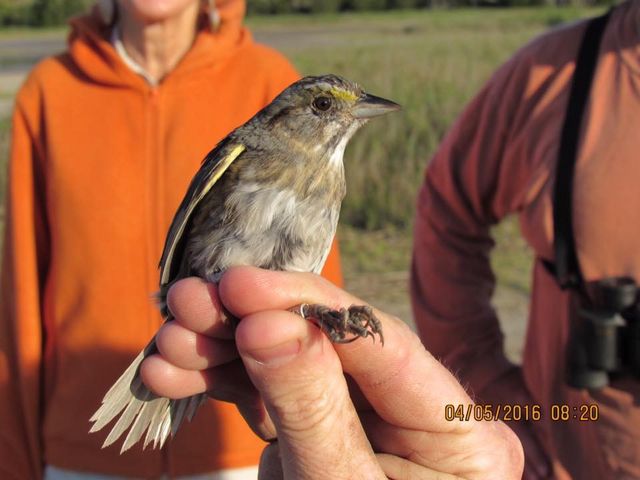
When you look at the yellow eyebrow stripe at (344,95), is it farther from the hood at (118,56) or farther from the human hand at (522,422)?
the human hand at (522,422)

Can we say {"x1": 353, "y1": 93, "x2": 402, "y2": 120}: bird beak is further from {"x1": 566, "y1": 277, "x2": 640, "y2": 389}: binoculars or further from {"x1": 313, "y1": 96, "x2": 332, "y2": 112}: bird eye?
{"x1": 566, "y1": 277, "x2": 640, "y2": 389}: binoculars

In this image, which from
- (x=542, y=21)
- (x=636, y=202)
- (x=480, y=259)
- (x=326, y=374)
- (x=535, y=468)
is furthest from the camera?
(x=542, y=21)

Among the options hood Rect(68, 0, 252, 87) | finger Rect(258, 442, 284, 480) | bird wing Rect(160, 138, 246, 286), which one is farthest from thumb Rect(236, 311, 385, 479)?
hood Rect(68, 0, 252, 87)

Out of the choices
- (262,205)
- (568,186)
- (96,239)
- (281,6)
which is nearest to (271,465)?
(262,205)

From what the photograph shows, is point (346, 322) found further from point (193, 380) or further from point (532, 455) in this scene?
point (532, 455)

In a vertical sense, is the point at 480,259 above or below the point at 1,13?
above

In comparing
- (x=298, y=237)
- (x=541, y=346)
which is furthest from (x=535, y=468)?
(x=298, y=237)

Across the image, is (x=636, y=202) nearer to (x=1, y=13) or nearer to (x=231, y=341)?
(x=231, y=341)

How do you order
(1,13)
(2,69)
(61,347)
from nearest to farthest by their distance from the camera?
(61,347) < (2,69) < (1,13)

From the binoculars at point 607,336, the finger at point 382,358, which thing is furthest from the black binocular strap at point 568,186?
the finger at point 382,358
